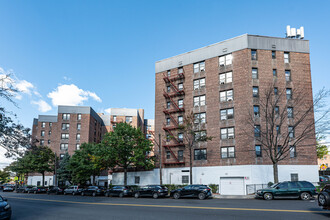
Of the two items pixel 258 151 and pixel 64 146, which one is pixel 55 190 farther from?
pixel 258 151

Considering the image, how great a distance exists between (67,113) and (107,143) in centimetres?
4219

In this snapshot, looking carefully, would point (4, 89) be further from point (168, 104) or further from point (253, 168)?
point (168, 104)

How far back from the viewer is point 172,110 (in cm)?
4447

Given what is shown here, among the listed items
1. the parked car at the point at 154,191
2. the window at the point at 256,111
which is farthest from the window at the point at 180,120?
the parked car at the point at 154,191

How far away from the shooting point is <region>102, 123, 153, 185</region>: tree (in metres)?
39.7

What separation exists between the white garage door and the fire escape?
24.5 ft

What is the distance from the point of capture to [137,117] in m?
97.5

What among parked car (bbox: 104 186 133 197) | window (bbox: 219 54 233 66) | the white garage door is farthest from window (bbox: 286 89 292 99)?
parked car (bbox: 104 186 133 197)

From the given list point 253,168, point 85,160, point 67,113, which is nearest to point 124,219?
point 253,168

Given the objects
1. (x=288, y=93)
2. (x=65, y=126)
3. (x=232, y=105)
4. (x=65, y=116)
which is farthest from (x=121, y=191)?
(x=65, y=116)

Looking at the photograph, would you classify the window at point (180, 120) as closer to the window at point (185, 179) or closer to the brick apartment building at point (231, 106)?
the brick apartment building at point (231, 106)

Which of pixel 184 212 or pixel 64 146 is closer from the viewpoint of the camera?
pixel 184 212

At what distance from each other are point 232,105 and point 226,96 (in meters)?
1.80

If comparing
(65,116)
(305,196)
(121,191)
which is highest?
(65,116)
